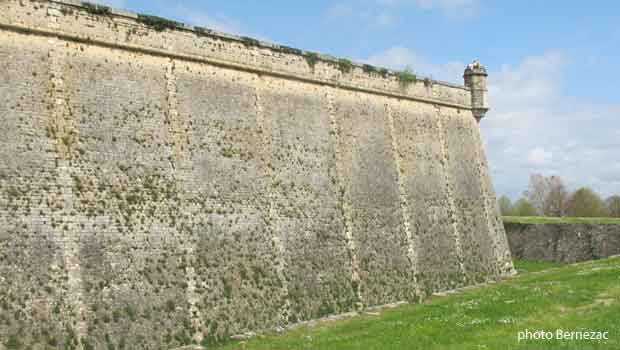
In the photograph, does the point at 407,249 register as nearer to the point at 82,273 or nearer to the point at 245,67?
the point at 245,67

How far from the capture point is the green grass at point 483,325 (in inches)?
579

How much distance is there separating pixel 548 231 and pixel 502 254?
40.9 feet

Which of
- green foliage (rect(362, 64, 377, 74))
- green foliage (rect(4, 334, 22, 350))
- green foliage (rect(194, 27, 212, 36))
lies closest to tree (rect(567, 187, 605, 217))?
green foliage (rect(362, 64, 377, 74))

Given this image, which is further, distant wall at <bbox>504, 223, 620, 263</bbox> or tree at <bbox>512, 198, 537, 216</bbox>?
tree at <bbox>512, 198, 537, 216</bbox>

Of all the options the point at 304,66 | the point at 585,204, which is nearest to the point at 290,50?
the point at 304,66

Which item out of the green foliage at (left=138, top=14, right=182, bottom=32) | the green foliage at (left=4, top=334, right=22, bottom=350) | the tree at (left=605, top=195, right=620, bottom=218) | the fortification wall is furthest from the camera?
the tree at (left=605, top=195, right=620, bottom=218)

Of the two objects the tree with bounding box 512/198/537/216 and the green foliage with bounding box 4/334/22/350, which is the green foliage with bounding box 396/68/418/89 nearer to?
the green foliage with bounding box 4/334/22/350

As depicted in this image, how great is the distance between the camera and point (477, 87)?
3569 centimetres

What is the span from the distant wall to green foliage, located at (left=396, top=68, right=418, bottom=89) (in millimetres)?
19307

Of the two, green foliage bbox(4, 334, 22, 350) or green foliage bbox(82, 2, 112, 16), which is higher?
green foliage bbox(82, 2, 112, 16)

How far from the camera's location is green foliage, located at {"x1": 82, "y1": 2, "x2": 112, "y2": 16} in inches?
732

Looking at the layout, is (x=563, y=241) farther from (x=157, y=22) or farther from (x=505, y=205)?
(x=505, y=205)

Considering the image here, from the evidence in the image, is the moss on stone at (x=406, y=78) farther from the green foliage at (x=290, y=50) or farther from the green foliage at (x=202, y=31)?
the green foliage at (x=202, y=31)

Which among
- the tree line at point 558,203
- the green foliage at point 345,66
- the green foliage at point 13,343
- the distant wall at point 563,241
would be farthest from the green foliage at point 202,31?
the tree line at point 558,203
